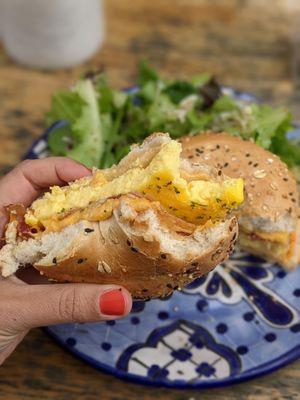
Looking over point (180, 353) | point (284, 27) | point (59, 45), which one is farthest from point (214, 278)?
point (284, 27)

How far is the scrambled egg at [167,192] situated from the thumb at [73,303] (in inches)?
5.6

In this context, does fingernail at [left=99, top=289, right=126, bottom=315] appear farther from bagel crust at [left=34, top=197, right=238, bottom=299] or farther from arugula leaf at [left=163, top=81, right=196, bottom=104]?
arugula leaf at [left=163, top=81, right=196, bottom=104]

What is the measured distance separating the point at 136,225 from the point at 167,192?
0.34 ft

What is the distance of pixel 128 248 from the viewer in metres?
1.24

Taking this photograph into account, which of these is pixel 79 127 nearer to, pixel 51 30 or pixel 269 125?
pixel 269 125

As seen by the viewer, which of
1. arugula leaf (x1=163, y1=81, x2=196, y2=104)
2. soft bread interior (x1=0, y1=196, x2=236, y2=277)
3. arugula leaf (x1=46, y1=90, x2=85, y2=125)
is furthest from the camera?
arugula leaf (x1=163, y1=81, x2=196, y2=104)

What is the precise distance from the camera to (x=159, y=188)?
49.1 inches

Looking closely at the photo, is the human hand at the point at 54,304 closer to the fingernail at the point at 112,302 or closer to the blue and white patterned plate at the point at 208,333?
the fingernail at the point at 112,302

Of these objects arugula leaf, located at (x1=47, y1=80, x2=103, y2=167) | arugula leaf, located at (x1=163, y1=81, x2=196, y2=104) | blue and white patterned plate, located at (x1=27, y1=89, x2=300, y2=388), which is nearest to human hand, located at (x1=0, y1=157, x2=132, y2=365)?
blue and white patterned plate, located at (x1=27, y1=89, x2=300, y2=388)

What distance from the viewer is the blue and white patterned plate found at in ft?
4.99

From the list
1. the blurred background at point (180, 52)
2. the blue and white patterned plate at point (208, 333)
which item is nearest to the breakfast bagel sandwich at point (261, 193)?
the blue and white patterned plate at point (208, 333)

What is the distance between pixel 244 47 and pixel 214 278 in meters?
1.50

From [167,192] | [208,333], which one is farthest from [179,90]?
[167,192]

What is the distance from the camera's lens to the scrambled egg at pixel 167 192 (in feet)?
4.05
